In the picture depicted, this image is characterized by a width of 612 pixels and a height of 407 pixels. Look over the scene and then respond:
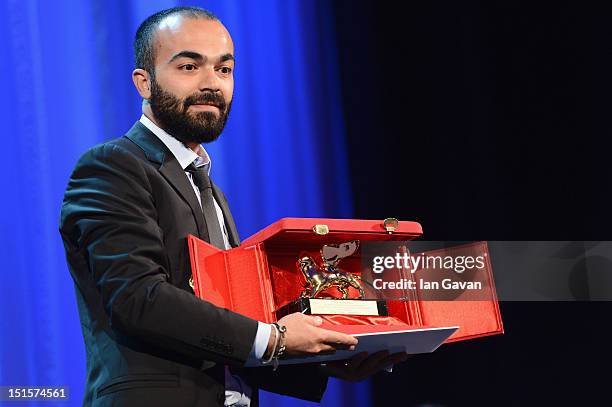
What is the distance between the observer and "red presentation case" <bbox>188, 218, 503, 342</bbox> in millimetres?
1515

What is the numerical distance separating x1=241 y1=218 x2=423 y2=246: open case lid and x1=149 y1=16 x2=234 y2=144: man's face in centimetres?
25

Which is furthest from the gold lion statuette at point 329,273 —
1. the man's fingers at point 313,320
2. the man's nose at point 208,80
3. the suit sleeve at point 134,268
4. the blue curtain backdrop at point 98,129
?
the blue curtain backdrop at point 98,129

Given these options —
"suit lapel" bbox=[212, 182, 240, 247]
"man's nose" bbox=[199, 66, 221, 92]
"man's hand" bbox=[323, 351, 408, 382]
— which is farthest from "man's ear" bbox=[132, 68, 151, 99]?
"man's hand" bbox=[323, 351, 408, 382]

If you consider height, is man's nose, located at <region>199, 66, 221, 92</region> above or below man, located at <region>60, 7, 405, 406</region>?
above

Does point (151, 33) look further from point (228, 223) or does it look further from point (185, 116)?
point (228, 223)

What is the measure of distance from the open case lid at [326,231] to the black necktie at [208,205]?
0.18 feet

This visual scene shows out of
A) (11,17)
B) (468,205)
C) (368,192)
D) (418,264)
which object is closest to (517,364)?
(468,205)

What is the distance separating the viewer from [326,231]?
1574 millimetres

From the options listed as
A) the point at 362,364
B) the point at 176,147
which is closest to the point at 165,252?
the point at 176,147

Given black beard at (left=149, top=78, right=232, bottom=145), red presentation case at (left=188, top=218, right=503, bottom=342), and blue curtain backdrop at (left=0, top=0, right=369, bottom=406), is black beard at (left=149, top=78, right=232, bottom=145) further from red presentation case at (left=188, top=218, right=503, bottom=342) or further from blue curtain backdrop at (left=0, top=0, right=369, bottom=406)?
blue curtain backdrop at (left=0, top=0, right=369, bottom=406)

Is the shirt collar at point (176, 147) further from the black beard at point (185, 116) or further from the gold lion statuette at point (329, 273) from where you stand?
the gold lion statuette at point (329, 273)

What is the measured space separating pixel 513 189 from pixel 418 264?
1373mm

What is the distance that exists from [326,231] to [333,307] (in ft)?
0.46

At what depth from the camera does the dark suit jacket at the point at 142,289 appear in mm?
1418
